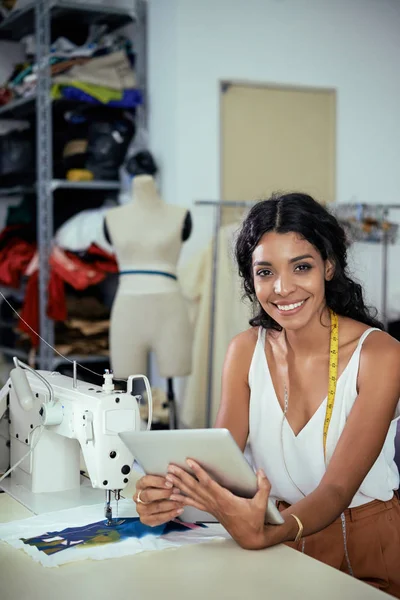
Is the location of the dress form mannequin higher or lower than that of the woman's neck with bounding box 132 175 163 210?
lower

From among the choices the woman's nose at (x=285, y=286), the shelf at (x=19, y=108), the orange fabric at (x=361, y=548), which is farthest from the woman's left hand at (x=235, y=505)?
the shelf at (x=19, y=108)

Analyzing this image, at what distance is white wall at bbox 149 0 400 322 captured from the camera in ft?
15.9

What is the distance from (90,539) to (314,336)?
2.48 ft

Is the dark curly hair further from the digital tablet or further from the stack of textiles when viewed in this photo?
the stack of textiles

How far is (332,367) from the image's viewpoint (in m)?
1.94

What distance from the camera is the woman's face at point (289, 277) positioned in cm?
190

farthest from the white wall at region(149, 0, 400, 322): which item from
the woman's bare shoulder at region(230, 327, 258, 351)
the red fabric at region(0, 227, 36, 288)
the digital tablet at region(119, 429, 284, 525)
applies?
the digital tablet at region(119, 429, 284, 525)

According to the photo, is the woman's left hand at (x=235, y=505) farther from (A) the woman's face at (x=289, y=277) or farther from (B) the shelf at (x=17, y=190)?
(B) the shelf at (x=17, y=190)

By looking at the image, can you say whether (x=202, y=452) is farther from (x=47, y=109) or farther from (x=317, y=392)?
(x=47, y=109)

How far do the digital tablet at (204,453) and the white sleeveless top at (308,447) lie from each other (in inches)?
16.5

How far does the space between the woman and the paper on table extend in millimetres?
236

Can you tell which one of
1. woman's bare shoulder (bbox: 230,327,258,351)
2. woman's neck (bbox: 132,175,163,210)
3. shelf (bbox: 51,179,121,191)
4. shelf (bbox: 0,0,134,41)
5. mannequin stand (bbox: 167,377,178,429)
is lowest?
mannequin stand (bbox: 167,377,178,429)

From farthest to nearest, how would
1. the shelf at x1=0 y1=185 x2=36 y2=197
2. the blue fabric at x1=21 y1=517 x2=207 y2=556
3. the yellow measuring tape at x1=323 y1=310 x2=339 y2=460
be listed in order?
1. the shelf at x1=0 y1=185 x2=36 y2=197
2. the yellow measuring tape at x1=323 y1=310 x2=339 y2=460
3. the blue fabric at x1=21 y1=517 x2=207 y2=556

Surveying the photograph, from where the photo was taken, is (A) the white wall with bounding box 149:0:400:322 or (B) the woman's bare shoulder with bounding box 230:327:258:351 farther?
(A) the white wall with bounding box 149:0:400:322
